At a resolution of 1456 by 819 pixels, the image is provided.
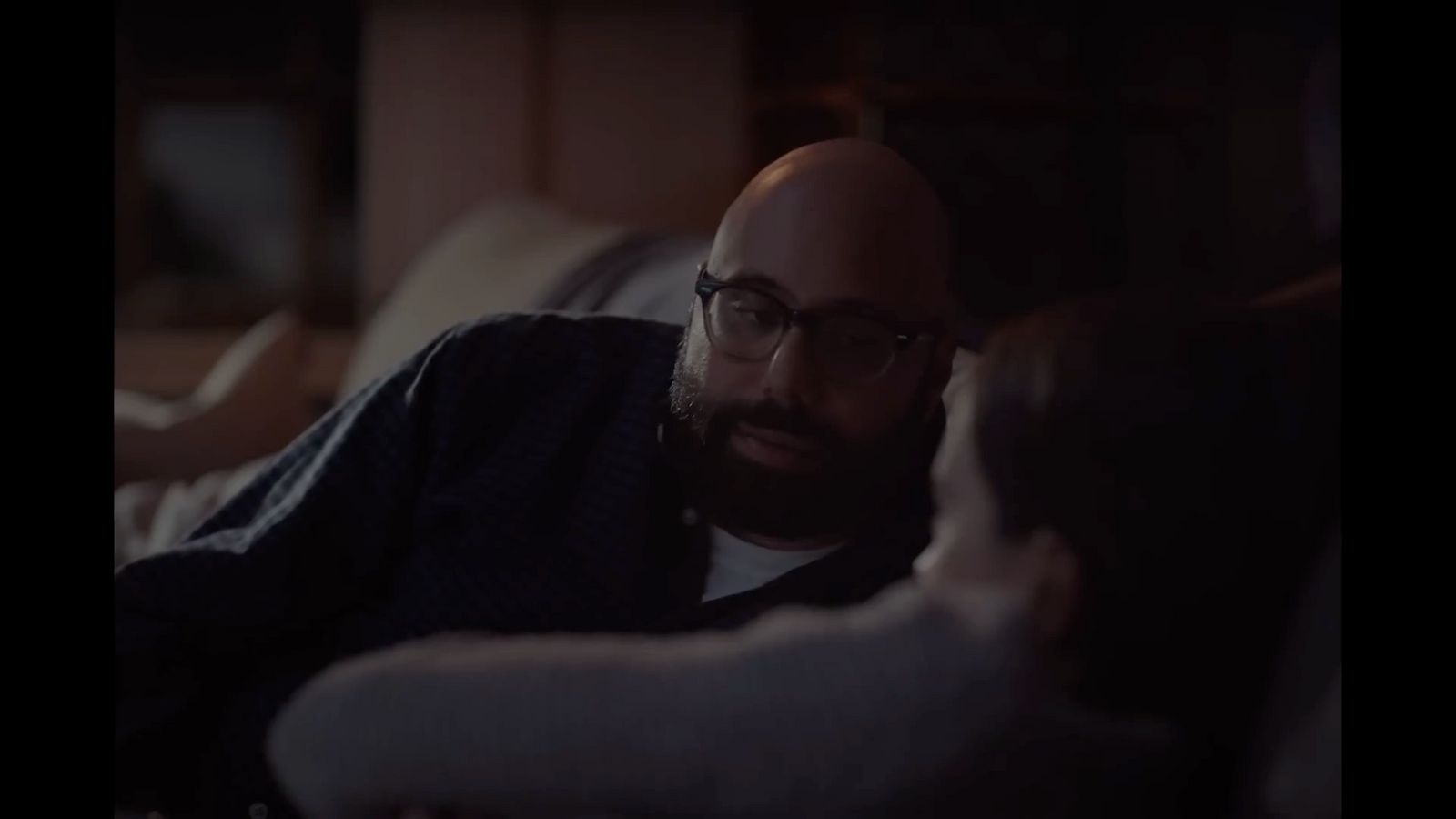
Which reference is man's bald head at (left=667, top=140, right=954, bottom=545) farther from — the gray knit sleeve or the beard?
the gray knit sleeve

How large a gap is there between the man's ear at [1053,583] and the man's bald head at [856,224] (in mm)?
106

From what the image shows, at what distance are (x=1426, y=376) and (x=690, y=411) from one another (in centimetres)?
25

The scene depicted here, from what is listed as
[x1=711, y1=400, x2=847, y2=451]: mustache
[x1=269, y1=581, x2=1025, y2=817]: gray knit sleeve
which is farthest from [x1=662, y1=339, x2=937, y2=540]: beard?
[x1=269, y1=581, x2=1025, y2=817]: gray knit sleeve

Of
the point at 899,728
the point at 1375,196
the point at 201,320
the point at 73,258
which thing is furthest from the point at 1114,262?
the point at 201,320

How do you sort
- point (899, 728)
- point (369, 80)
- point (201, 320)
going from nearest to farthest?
point (899, 728)
point (369, 80)
point (201, 320)

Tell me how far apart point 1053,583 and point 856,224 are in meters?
0.14

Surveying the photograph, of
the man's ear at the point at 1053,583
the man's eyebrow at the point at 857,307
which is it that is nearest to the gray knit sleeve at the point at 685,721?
the man's ear at the point at 1053,583

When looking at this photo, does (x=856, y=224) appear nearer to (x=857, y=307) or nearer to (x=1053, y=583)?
(x=857, y=307)

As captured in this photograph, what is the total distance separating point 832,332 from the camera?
44 centimetres

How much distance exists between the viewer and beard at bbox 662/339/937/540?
17.8 inches

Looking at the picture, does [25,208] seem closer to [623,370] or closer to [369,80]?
[623,370]

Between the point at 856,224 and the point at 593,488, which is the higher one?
the point at 856,224

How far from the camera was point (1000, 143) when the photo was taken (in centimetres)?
55

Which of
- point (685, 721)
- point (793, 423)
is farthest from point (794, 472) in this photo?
point (685, 721)
